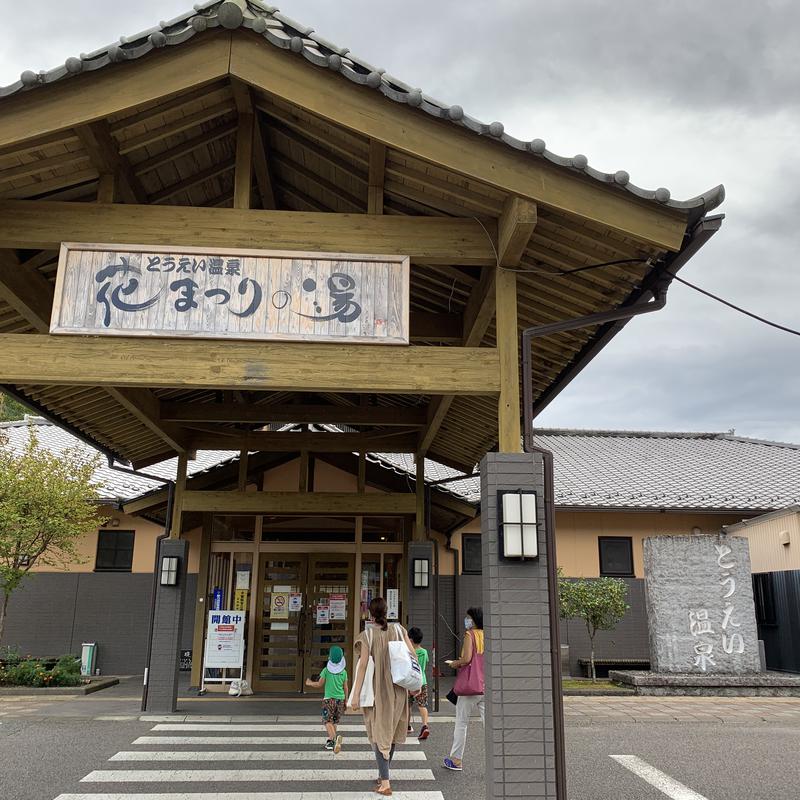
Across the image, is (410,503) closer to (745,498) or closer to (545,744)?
(545,744)

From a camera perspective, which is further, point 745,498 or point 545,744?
point 745,498

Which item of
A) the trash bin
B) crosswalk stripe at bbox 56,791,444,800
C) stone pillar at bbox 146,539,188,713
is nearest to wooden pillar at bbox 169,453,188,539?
stone pillar at bbox 146,539,188,713

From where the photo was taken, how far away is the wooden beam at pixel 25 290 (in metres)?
6.20

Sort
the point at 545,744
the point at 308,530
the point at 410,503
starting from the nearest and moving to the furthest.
Answer: the point at 545,744 < the point at 410,503 < the point at 308,530

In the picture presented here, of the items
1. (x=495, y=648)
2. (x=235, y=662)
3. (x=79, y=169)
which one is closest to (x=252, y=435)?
(x=235, y=662)

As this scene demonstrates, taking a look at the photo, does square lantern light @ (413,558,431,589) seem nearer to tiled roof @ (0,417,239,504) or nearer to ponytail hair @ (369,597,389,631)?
tiled roof @ (0,417,239,504)

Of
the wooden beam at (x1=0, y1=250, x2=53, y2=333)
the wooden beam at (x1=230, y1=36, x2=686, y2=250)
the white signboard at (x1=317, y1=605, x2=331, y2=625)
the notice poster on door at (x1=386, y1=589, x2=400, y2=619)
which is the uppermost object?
the wooden beam at (x1=230, y1=36, x2=686, y2=250)

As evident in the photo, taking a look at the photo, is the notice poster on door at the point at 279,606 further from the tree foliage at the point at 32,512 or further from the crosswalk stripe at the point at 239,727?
the tree foliage at the point at 32,512

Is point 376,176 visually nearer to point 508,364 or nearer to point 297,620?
point 508,364

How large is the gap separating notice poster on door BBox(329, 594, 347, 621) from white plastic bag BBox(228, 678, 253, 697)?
1837 millimetres

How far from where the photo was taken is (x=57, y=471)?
14.1 meters

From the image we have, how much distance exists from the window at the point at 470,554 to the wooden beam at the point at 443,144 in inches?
506

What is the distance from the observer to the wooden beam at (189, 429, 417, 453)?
12.4 metres

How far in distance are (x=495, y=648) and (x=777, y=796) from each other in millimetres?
3684
